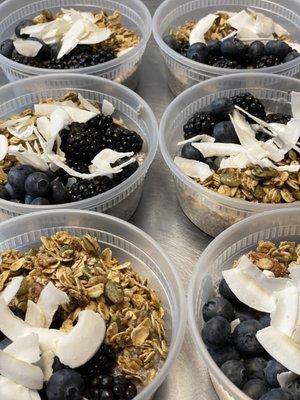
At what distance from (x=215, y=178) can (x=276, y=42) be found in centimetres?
44

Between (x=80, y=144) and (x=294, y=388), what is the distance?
0.62m

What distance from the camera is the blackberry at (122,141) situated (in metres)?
1.25

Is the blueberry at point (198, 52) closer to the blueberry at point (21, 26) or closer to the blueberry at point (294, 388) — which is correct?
the blueberry at point (21, 26)

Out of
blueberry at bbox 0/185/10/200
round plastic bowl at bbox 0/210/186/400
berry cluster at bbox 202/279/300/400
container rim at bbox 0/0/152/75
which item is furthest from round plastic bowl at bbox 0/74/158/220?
berry cluster at bbox 202/279/300/400

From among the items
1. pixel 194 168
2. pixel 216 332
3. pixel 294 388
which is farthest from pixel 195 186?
pixel 294 388

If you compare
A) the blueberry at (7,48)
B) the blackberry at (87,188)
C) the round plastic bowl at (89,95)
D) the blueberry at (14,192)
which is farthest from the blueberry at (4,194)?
the blueberry at (7,48)

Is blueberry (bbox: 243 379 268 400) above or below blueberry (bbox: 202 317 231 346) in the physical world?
below

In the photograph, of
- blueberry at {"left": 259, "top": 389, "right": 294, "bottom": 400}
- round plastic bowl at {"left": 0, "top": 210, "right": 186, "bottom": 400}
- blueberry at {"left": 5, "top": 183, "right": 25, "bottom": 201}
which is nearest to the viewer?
blueberry at {"left": 259, "top": 389, "right": 294, "bottom": 400}

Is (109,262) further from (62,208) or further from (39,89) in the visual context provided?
(39,89)

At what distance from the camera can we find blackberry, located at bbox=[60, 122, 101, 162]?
4.03 ft

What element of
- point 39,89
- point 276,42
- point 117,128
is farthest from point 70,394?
point 276,42

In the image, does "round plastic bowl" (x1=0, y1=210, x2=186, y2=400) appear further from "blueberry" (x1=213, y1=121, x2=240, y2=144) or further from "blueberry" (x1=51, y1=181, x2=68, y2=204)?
"blueberry" (x1=213, y1=121, x2=240, y2=144)

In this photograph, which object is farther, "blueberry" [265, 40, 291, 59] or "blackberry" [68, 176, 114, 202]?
"blueberry" [265, 40, 291, 59]

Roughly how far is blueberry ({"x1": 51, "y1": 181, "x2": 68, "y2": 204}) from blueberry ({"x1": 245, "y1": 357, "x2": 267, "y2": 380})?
1.45 ft
